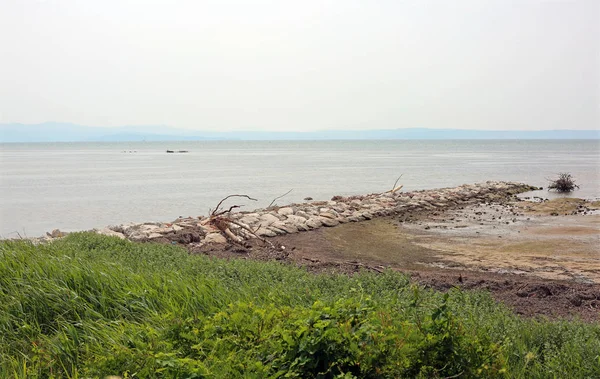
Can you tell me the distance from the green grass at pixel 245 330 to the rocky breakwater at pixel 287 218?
19.8 feet

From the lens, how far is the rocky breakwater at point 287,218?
543 inches

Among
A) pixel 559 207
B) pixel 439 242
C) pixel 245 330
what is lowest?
pixel 559 207

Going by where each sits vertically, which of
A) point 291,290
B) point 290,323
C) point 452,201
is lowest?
point 452,201

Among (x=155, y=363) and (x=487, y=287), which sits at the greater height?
(x=155, y=363)

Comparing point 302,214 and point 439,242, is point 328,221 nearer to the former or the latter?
point 302,214

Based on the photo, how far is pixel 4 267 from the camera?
6957 millimetres

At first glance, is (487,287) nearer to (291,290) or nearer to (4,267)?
(291,290)

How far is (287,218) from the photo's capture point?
16609 millimetres

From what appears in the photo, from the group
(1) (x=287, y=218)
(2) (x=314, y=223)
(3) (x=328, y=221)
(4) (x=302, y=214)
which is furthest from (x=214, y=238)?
(3) (x=328, y=221)

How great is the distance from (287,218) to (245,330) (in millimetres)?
12295

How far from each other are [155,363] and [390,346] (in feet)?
5.65

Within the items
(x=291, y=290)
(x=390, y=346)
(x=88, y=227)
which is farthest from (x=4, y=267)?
(x=88, y=227)

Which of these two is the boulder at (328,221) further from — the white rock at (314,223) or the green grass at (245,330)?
the green grass at (245,330)

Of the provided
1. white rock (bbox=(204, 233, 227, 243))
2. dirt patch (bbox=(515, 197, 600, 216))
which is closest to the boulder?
white rock (bbox=(204, 233, 227, 243))
